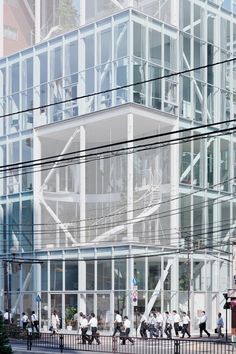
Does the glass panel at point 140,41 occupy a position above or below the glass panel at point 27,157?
above

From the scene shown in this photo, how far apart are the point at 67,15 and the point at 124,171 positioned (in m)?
13.0

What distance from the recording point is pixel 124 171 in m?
52.4

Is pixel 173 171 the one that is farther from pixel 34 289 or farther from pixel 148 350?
pixel 148 350

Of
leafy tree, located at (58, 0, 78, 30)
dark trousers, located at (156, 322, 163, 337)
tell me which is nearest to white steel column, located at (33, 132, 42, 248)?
leafy tree, located at (58, 0, 78, 30)

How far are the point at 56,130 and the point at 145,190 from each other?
845 cm

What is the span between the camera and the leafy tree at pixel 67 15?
57.1 metres

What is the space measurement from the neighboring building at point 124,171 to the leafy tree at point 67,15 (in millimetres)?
1034

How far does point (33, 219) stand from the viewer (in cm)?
5634

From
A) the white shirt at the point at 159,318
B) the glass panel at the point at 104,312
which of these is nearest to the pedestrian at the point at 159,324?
the white shirt at the point at 159,318

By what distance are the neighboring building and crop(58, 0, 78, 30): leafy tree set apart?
3.39 ft

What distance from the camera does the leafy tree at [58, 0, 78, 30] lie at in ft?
187

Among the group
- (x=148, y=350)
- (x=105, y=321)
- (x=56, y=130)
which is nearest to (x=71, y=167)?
(x=56, y=130)

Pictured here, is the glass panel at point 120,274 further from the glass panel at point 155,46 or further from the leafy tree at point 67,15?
the leafy tree at point 67,15

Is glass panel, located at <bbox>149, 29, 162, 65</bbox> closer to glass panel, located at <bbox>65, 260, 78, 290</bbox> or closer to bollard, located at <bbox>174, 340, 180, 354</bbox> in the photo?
glass panel, located at <bbox>65, 260, 78, 290</bbox>
